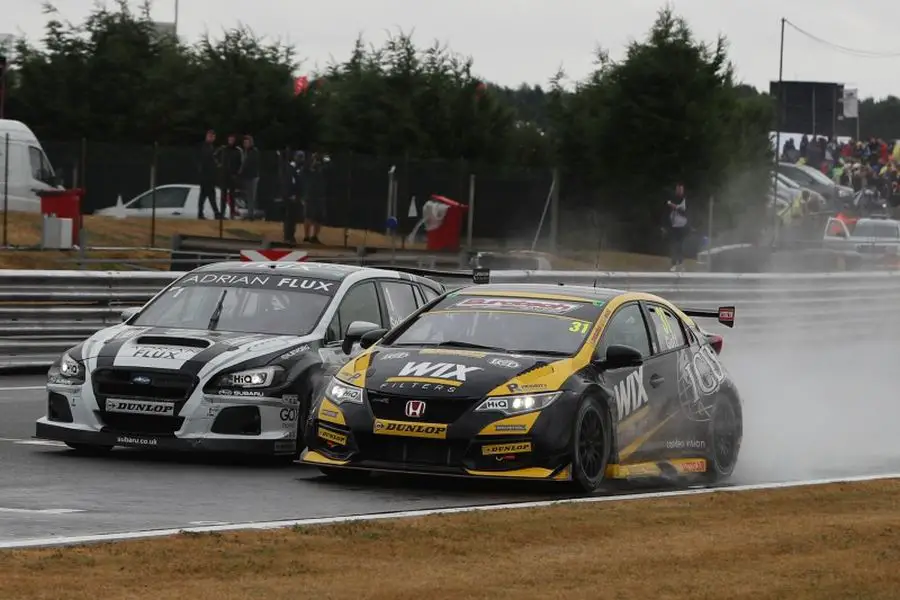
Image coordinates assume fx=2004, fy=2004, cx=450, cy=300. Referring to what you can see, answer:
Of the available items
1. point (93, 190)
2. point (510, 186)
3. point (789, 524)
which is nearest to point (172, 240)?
point (93, 190)

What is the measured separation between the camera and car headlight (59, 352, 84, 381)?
13.2m

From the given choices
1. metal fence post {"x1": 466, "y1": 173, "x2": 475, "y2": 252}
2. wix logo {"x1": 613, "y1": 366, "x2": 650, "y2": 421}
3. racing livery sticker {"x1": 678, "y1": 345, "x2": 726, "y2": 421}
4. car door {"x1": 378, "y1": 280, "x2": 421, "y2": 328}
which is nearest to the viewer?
wix logo {"x1": 613, "y1": 366, "x2": 650, "y2": 421}

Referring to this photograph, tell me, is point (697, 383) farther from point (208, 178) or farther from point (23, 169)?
point (23, 169)

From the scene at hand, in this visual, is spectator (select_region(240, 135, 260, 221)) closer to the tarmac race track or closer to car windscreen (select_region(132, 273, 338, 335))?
car windscreen (select_region(132, 273, 338, 335))

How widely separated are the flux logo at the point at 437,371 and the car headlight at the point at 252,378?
54.4 inches

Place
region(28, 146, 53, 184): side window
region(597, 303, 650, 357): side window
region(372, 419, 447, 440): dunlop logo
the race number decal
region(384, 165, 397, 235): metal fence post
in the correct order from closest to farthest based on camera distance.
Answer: region(372, 419, 447, 440): dunlop logo → the race number decal → region(597, 303, 650, 357): side window → region(28, 146, 53, 184): side window → region(384, 165, 397, 235): metal fence post

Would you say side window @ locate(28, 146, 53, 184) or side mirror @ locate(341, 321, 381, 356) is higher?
side window @ locate(28, 146, 53, 184)

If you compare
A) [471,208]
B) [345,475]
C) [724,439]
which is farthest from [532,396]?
[471,208]

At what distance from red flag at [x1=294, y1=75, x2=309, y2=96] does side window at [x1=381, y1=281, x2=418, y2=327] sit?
30650 millimetres

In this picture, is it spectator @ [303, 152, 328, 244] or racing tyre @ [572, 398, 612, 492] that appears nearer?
racing tyre @ [572, 398, 612, 492]

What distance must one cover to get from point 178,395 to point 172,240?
1975cm

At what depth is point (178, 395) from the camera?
508 inches

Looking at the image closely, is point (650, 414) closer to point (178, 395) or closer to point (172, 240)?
point (178, 395)

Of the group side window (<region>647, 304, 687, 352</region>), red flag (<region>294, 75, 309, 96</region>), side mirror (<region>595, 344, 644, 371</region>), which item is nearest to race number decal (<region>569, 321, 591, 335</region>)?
side mirror (<region>595, 344, 644, 371</region>)
